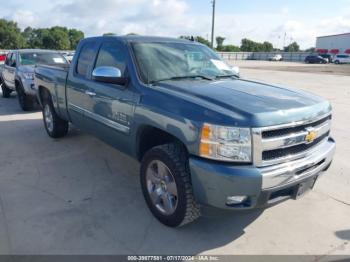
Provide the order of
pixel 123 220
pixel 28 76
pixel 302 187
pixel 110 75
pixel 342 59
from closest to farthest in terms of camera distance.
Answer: pixel 302 187, pixel 123 220, pixel 110 75, pixel 28 76, pixel 342 59

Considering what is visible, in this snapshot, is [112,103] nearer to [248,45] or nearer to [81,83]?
[81,83]

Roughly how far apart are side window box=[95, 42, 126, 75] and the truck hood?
74 cm

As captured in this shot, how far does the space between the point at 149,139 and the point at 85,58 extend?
6.44 feet

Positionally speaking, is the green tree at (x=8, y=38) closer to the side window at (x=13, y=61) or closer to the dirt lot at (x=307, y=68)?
Result: the dirt lot at (x=307, y=68)

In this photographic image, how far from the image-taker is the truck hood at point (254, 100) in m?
2.70

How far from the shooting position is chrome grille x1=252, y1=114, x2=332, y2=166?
265 cm

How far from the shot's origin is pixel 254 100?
2.99m

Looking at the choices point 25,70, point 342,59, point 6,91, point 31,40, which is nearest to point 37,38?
point 31,40

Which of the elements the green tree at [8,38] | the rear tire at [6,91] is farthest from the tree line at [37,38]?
the rear tire at [6,91]

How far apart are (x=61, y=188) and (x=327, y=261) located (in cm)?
308

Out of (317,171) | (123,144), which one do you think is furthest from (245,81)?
(123,144)

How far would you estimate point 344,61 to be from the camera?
54.1 metres

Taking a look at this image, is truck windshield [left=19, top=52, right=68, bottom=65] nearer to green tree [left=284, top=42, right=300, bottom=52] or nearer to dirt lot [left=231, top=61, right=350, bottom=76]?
dirt lot [left=231, top=61, right=350, bottom=76]

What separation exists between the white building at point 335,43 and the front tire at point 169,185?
76748 mm
